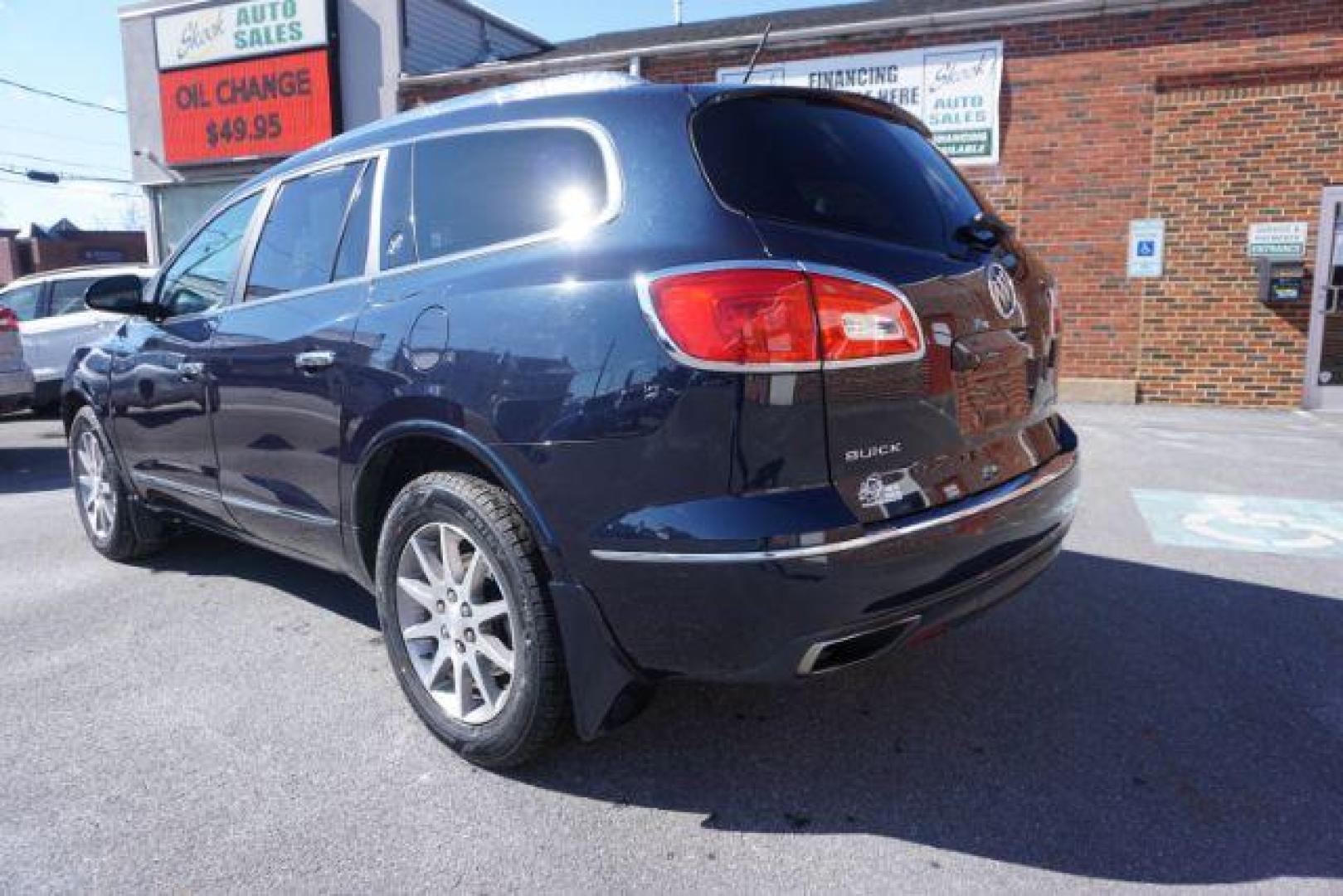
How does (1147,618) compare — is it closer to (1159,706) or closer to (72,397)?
(1159,706)

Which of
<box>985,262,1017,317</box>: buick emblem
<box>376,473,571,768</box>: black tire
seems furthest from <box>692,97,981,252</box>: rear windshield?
<box>376,473,571,768</box>: black tire

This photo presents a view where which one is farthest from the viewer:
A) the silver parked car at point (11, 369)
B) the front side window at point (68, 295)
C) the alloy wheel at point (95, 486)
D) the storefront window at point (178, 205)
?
the storefront window at point (178, 205)

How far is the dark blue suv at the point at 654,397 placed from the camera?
2121 millimetres

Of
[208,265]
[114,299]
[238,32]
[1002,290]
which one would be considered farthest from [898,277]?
[238,32]

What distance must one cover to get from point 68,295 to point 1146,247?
12109 millimetres

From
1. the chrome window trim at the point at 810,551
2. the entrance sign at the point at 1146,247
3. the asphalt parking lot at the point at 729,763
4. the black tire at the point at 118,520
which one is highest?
the entrance sign at the point at 1146,247

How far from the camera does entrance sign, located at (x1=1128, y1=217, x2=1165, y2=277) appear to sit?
10.1 m

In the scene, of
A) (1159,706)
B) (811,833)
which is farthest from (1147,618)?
(811,833)

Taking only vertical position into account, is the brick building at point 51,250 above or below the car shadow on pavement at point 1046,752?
above

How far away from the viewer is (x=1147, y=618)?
3.76 m

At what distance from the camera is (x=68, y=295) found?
1099 centimetres

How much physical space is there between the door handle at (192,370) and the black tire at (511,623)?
4.78 feet

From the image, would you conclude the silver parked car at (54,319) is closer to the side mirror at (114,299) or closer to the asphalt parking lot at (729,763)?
the side mirror at (114,299)

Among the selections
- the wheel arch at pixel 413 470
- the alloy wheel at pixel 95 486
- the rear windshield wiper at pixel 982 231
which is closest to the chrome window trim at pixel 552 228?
the wheel arch at pixel 413 470
